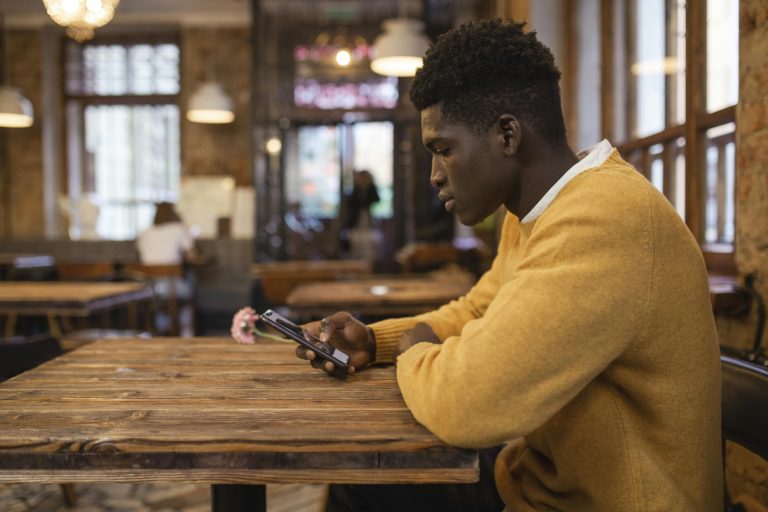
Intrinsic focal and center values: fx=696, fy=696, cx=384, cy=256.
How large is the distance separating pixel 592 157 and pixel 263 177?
29.3 feet

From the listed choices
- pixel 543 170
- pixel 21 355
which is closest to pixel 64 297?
pixel 21 355

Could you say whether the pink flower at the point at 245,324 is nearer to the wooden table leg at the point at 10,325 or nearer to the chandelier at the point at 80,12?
the chandelier at the point at 80,12

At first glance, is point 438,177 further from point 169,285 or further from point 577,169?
point 169,285

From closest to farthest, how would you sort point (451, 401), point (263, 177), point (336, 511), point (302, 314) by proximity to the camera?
1. point (451, 401)
2. point (336, 511)
3. point (302, 314)
4. point (263, 177)

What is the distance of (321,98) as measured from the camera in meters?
9.97

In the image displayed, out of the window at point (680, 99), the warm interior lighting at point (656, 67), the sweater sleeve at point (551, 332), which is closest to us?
the sweater sleeve at point (551, 332)

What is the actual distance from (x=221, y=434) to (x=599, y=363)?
56cm

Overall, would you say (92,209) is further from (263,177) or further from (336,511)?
(336,511)

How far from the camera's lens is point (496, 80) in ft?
3.91

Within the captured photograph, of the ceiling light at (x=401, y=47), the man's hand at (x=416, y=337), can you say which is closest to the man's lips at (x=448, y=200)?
the man's hand at (x=416, y=337)

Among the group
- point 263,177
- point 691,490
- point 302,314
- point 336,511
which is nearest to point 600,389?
point 691,490

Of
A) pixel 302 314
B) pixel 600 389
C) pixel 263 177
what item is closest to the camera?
pixel 600 389

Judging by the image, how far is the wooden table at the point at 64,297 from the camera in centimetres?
352

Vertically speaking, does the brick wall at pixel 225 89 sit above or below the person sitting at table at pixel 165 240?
above
